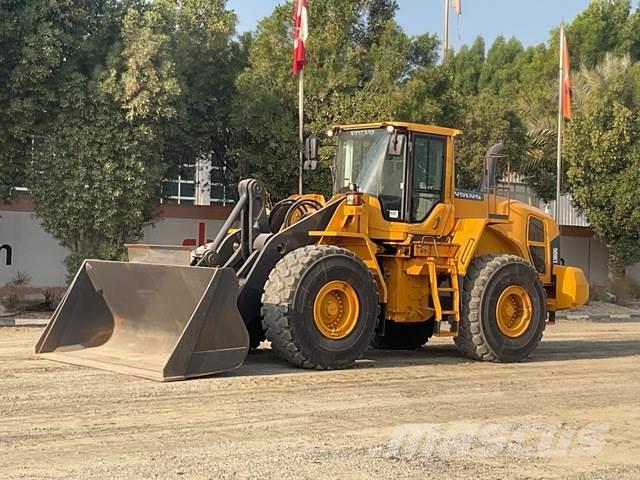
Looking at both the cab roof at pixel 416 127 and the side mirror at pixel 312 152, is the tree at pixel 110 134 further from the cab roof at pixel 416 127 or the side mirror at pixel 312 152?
the cab roof at pixel 416 127

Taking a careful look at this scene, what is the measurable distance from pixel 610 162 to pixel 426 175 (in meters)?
15.1

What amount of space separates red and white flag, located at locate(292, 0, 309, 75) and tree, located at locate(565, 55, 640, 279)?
9553 mm

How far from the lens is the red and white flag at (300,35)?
19.4 m

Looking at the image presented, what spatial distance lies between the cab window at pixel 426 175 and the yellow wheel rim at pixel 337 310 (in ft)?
5.46

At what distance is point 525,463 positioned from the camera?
652 cm

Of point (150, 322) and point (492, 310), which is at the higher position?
point (492, 310)

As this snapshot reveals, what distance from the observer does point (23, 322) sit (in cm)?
1611

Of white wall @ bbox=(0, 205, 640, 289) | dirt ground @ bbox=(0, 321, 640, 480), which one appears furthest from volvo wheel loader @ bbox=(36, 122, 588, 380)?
white wall @ bbox=(0, 205, 640, 289)

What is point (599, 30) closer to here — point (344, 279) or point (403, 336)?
point (403, 336)

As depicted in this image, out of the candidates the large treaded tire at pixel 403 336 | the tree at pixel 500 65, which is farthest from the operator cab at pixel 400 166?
the tree at pixel 500 65

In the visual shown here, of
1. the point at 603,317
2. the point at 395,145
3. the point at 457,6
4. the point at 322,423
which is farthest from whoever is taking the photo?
the point at 457,6

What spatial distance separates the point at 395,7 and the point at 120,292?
14.4m

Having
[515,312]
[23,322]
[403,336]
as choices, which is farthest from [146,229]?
[515,312]

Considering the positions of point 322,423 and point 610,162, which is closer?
point 322,423
